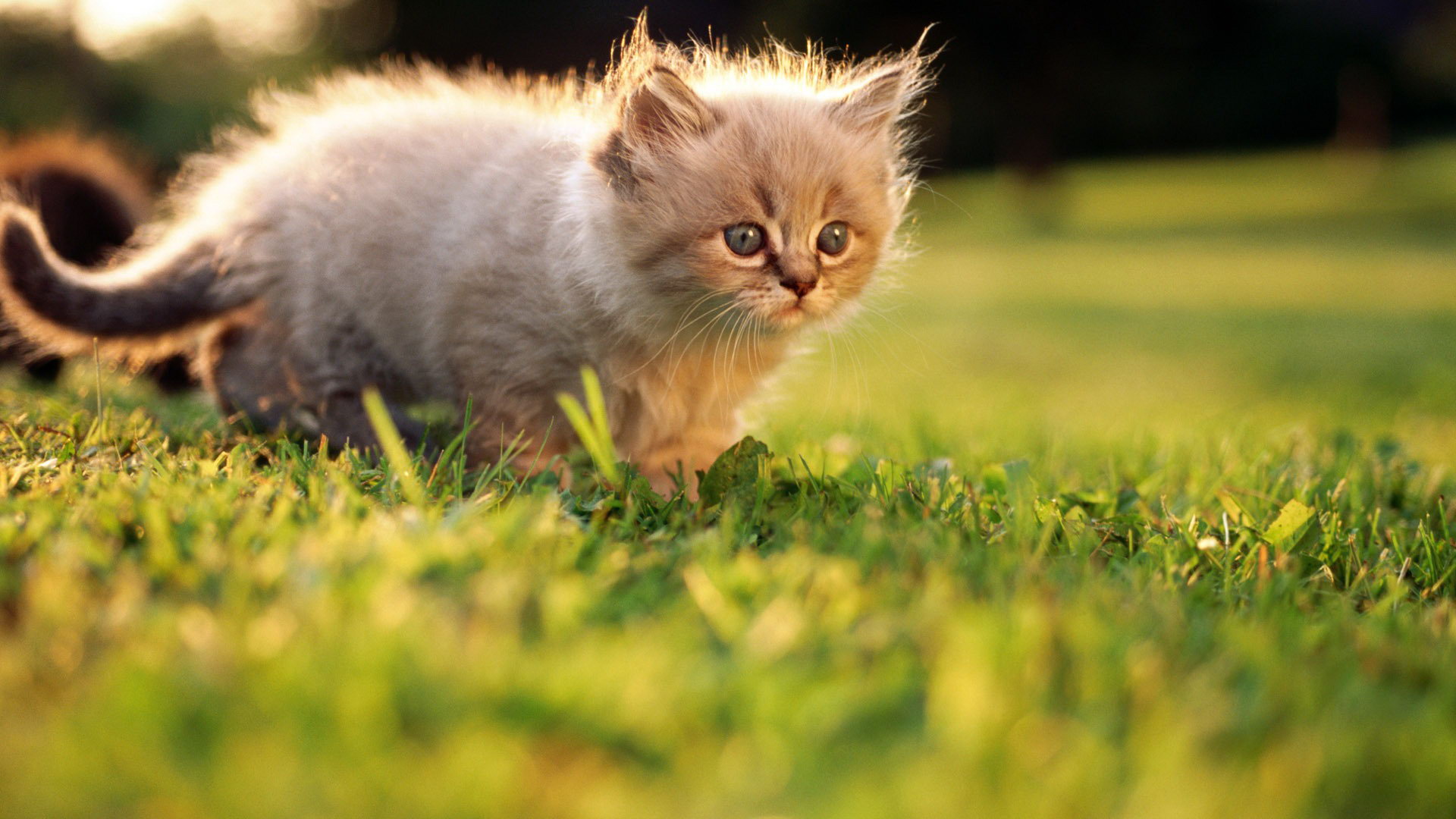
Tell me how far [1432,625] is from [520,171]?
200cm

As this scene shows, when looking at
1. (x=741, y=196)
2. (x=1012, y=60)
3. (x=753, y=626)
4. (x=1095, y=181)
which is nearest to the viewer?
(x=753, y=626)

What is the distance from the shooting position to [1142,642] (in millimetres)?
1279

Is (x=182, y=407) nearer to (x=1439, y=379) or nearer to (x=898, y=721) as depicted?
(x=898, y=721)

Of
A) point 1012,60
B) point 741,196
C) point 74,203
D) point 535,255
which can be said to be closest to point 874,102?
point 741,196

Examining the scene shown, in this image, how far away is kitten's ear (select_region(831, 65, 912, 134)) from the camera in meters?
2.44

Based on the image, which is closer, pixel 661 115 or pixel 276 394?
pixel 661 115

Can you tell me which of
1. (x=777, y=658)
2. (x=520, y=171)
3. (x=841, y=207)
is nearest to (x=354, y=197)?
(x=520, y=171)

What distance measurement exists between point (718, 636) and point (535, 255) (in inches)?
52.2

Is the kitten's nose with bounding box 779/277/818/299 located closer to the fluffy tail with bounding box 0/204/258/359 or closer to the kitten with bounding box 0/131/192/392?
the fluffy tail with bounding box 0/204/258/359

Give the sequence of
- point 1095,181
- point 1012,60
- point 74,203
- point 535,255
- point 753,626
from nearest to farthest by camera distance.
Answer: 1. point 753,626
2. point 535,255
3. point 74,203
4. point 1012,60
5. point 1095,181

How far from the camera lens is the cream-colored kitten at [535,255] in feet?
7.34

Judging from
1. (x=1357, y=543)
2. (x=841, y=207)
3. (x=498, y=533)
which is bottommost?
(x=1357, y=543)

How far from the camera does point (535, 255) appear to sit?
7.68 ft

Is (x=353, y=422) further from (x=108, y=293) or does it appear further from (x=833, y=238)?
(x=833, y=238)
